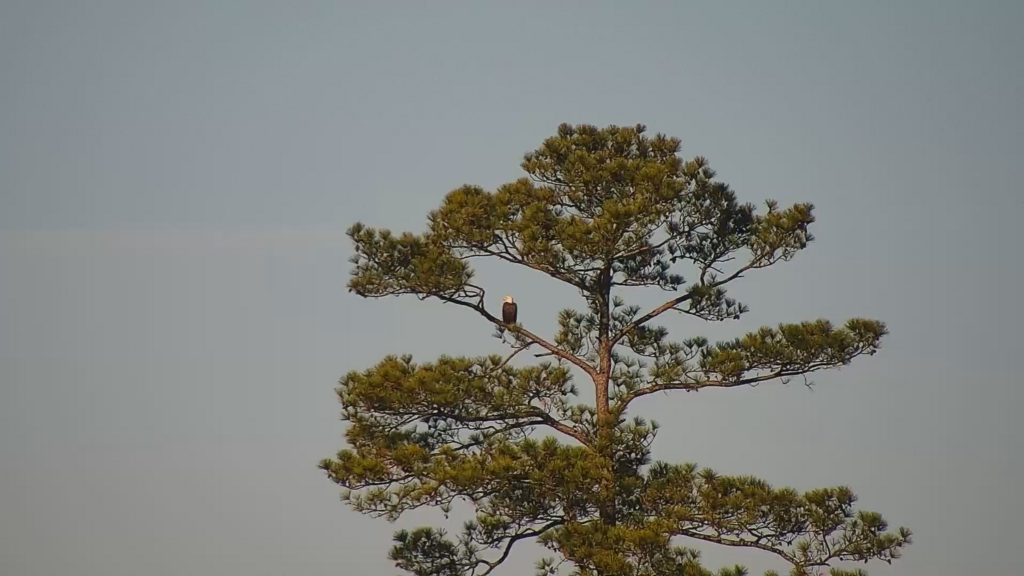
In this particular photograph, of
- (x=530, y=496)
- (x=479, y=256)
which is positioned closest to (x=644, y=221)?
(x=479, y=256)

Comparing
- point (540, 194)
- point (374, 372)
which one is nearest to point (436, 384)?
point (374, 372)

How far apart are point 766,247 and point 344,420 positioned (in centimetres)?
402

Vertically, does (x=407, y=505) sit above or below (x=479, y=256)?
below

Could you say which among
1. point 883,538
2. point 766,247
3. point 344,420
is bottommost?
point 883,538

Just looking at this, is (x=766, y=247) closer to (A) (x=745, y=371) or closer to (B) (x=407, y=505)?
(A) (x=745, y=371)

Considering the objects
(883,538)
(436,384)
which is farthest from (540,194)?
(883,538)

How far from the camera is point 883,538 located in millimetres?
17156

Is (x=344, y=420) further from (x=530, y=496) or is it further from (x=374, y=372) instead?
(x=530, y=496)

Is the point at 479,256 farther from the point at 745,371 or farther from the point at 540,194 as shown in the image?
the point at 745,371

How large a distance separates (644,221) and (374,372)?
2.70m

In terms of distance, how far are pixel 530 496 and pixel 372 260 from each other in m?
2.54

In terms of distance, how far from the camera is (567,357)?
17969 mm

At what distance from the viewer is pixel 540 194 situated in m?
17.7

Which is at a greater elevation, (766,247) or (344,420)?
(766,247)
